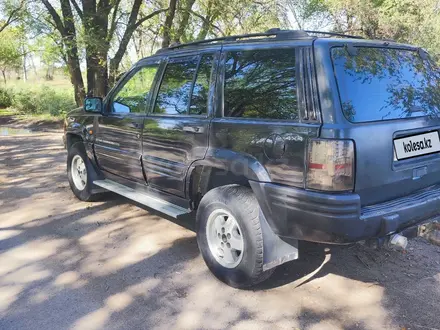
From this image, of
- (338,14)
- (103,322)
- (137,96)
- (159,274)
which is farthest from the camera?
(338,14)

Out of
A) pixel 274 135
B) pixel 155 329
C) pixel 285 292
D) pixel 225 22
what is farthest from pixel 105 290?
pixel 225 22

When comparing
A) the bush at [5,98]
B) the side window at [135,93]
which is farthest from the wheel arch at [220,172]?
the bush at [5,98]

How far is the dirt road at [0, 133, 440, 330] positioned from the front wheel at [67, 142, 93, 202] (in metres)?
0.57

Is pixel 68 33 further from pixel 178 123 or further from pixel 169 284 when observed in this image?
pixel 169 284

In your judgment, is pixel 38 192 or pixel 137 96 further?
pixel 38 192

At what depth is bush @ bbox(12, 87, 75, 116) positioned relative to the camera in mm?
19806

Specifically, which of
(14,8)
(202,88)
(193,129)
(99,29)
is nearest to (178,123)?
(193,129)

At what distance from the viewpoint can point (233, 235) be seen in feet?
11.0

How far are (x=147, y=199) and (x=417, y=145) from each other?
264 cm

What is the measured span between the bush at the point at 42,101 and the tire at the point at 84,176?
48.8 ft

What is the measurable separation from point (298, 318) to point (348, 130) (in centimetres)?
140

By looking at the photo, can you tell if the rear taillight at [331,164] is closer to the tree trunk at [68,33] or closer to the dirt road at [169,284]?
the dirt road at [169,284]

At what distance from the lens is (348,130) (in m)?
2.62

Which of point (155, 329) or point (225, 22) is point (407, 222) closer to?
point (155, 329)
